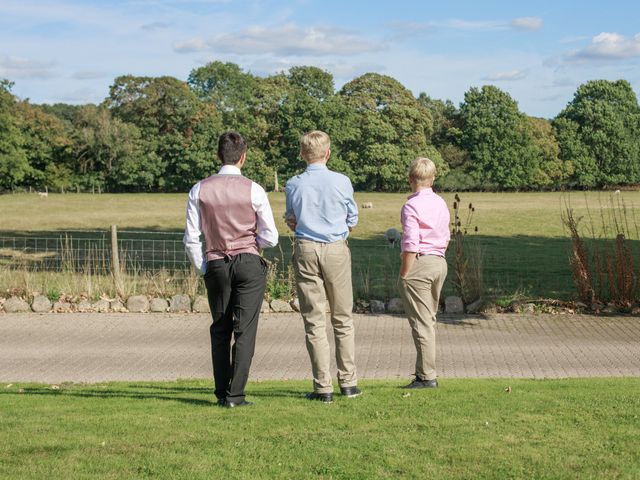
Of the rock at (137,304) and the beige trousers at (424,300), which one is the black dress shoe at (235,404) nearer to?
the beige trousers at (424,300)

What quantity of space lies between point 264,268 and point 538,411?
91.1 inches

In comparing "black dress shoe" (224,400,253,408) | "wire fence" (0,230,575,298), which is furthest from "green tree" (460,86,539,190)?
"black dress shoe" (224,400,253,408)

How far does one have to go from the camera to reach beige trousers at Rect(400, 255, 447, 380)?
7609mm

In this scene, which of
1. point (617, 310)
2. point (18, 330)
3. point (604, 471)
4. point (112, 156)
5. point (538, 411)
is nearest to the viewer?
point (604, 471)

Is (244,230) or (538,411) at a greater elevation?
(244,230)

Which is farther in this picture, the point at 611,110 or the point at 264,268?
the point at 611,110

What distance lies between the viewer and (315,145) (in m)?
6.96

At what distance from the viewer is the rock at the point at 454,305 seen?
14141 mm

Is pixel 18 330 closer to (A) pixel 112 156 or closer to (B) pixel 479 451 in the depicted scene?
(B) pixel 479 451

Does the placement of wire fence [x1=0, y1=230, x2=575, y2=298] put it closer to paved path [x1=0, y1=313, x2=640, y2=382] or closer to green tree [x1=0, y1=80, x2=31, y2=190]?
paved path [x1=0, y1=313, x2=640, y2=382]

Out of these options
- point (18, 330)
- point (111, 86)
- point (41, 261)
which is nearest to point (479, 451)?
point (18, 330)

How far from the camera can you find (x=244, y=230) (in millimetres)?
6719

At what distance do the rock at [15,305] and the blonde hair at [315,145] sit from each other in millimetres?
9178

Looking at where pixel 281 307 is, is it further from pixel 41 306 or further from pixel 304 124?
pixel 304 124
